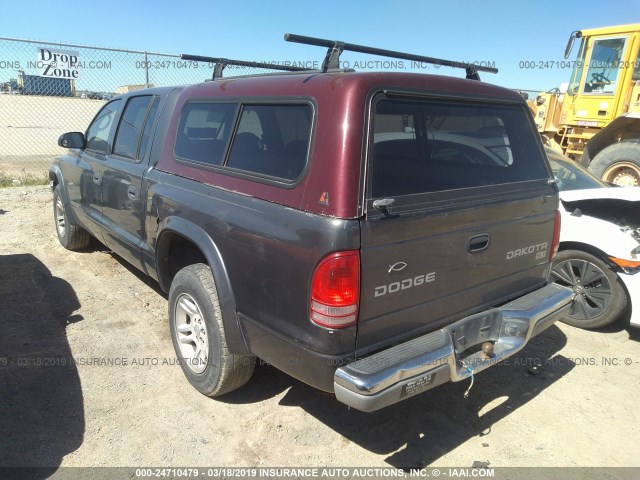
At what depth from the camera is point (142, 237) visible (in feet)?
11.7

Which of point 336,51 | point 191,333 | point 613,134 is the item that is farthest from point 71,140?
point 613,134

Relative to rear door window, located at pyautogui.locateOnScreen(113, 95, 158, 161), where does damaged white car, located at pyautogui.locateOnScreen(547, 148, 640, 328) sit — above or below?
below

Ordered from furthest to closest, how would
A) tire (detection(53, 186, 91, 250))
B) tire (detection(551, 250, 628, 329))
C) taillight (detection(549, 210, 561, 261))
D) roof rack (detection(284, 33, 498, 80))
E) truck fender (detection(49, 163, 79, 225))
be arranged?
tire (detection(53, 186, 91, 250)), truck fender (detection(49, 163, 79, 225)), tire (detection(551, 250, 628, 329)), taillight (detection(549, 210, 561, 261)), roof rack (detection(284, 33, 498, 80))

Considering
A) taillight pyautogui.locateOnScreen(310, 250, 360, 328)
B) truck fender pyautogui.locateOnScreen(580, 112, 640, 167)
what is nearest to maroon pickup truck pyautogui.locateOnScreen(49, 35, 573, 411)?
taillight pyautogui.locateOnScreen(310, 250, 360, 328)

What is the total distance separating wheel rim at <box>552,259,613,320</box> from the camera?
13.3 ft

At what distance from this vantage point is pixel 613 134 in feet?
29.3

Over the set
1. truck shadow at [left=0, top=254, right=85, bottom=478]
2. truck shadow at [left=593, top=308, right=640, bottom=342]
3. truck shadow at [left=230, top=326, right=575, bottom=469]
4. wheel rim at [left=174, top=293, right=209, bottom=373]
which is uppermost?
wheel rim at [left=174, top=293, right=209, bottom=373]

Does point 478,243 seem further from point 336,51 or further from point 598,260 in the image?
point 598,260

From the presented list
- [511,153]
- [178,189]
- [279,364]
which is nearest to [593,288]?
[511,153]

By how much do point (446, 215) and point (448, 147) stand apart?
525mm

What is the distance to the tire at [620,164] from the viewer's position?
8078 mm

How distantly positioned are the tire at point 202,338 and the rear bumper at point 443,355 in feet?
2.91

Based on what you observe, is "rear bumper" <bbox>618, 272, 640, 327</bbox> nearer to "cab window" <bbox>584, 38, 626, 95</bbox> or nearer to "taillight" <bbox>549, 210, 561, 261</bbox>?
"taillight" <bbox>549, 210, 561, 261</bbox>

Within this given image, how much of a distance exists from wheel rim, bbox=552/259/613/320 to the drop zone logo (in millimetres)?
2503
